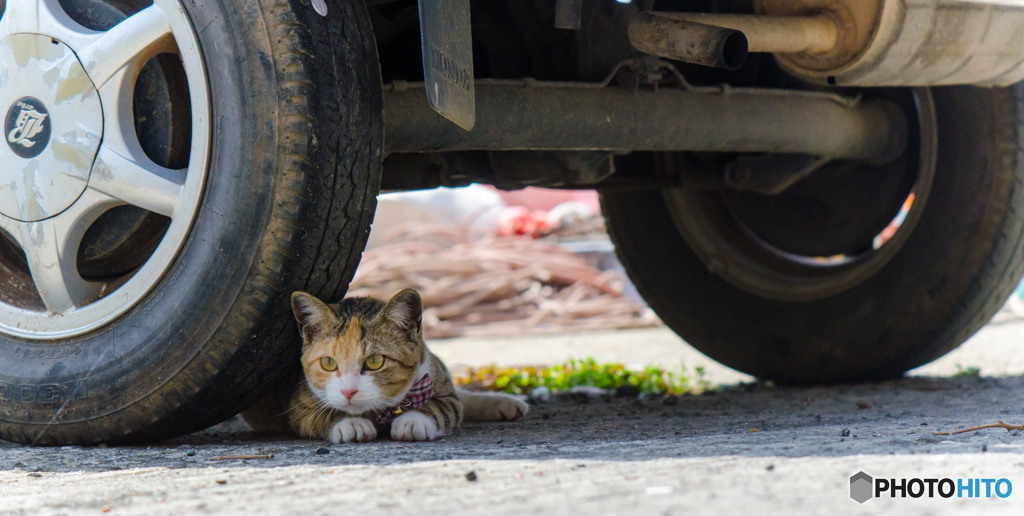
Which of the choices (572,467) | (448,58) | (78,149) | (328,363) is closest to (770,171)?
(448,58)

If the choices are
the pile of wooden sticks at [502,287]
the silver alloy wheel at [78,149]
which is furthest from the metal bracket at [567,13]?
the pile of wooden sticks at [502,287]

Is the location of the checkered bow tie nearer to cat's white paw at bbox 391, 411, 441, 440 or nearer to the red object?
cat's white paw at bbox 391, 411, 441, 440

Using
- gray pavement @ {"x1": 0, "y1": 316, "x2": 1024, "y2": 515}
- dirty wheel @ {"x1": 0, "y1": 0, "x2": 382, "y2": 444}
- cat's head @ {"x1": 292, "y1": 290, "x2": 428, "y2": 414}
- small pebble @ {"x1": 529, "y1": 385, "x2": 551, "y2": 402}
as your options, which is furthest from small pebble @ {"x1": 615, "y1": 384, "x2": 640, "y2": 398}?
dirty wheel @ {"x1": 0, "y1": 0, "x2": 382, "y2": 444}

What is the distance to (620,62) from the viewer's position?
→ 2.72m

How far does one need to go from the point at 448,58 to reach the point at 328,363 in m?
0.86

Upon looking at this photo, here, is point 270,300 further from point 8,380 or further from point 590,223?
point 590,223

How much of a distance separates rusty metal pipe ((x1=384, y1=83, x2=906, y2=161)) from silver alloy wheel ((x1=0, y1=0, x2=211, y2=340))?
1.84 feet

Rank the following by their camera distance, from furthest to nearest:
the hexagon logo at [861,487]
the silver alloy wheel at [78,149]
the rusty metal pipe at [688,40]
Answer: the rusty metal pipe at [688,40] < the silver alloy wheel at [78,149] < the hexagon logo at [861,487]

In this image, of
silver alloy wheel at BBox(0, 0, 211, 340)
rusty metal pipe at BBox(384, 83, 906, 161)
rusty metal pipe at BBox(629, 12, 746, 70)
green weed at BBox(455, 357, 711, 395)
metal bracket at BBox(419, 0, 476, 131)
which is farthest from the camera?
green weed at BBox(455, 357, 711, 395)

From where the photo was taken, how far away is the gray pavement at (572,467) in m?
1.44

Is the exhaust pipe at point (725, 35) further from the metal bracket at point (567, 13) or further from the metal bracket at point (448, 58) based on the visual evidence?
the metal bracket at point (448, 58)

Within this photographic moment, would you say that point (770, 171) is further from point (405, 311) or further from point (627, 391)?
point (405, 311)

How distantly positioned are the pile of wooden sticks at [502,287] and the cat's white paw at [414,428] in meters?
4.84

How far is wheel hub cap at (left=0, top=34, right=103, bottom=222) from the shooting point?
7.25ft
